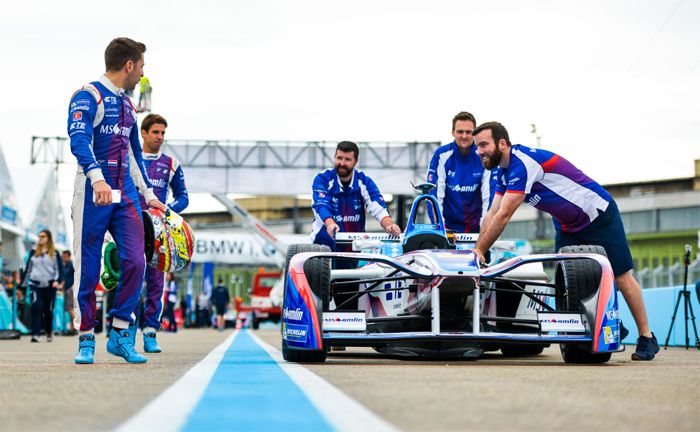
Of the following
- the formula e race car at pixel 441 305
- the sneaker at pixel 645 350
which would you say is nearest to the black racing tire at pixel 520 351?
the sneaker at pixel 645 350

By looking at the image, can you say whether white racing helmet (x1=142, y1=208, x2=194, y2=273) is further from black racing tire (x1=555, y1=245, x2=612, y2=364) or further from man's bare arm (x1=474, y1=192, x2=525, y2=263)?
black racing tire (x1=555, y1=245, x2=612, y2=364)

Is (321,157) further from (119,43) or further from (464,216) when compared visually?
(119,43)

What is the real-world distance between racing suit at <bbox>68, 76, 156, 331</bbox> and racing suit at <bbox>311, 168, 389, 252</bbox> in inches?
113

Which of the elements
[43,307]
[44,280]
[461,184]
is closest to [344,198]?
[461,184]

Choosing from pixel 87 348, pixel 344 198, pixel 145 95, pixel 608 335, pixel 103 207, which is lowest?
pixel 87 348

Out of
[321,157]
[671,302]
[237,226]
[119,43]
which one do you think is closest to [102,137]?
[119,43]

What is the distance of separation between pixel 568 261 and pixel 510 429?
482cm

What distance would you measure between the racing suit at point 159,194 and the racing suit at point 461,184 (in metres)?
2.53

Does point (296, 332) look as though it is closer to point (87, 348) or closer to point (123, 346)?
point (123, 346)

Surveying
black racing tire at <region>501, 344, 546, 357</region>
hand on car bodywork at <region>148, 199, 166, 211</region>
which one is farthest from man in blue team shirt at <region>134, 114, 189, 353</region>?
black racing tire at <region>501, 344, 546, 357</region>

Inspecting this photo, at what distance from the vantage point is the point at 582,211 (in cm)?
929

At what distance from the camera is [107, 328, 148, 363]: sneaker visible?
328 inches

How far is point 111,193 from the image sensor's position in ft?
26.3

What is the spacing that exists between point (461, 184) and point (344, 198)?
3.75 ft
